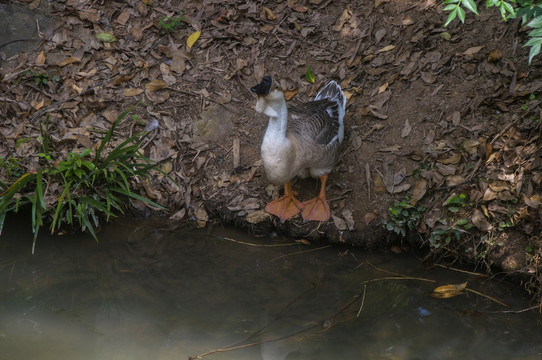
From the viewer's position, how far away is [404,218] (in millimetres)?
4688

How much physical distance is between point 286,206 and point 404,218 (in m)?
1.10

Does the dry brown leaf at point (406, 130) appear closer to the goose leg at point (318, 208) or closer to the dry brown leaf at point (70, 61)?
the goose leg at point (318, 208)

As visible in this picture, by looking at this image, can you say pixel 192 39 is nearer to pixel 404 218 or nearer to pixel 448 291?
pixel 404 218

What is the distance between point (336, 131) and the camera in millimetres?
5012

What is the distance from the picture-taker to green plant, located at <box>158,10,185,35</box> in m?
6.14

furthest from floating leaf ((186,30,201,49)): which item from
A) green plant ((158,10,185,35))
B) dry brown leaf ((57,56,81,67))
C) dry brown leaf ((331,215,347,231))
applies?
dry brown leaf ((331,215,347,231))

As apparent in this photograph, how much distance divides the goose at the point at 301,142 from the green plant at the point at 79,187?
48.7 inches

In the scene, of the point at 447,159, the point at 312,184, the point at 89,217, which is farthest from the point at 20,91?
the point at 447,159

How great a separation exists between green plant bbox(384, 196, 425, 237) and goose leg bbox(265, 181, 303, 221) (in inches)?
33.8

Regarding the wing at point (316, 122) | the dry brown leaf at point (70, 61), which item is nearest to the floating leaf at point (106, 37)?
the dry brown leaf at point (70, 61)

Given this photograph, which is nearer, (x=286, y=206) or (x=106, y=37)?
(x=286, y=206)

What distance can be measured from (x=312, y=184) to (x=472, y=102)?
1.74m

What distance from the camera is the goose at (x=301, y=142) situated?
420 cm

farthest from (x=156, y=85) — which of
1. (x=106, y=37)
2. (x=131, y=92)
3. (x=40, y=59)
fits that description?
(x=40, y=59)
